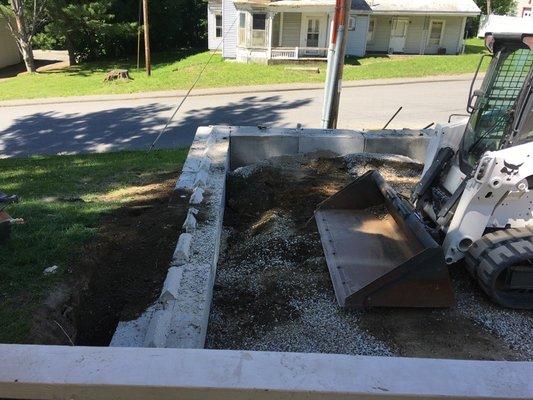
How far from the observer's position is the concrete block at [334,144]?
27.6 feet

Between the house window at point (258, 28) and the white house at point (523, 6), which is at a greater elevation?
the white house at point (523, 6)

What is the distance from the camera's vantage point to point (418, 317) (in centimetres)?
410

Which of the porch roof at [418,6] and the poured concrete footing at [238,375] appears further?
the porch roof at [418,6]

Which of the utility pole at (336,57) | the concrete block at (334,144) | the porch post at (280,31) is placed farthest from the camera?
the porch post at (280,31)

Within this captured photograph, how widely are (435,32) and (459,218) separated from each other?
30.4 meters

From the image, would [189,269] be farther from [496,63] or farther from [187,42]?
[187,42]

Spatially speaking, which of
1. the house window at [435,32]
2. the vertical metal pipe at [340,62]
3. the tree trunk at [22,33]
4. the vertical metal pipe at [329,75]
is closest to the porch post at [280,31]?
the house window at [435,32]

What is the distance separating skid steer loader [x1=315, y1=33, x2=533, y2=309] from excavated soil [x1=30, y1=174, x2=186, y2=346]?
1749 mm

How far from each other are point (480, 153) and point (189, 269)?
330cm

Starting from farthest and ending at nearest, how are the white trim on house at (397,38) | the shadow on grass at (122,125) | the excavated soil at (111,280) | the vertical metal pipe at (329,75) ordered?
the white trim on house at (397,38), the shadow on grass at (122,125), the vertical metal pipe at (329,75), the excavated soil at (111,280)

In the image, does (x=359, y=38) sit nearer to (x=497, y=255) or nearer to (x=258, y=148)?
(x=258, y=148)

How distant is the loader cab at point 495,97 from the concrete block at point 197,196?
3.03m

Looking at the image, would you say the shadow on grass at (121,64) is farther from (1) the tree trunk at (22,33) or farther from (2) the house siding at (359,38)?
(2) the house siding at (359,38)

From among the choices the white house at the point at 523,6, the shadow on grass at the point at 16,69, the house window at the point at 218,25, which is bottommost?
the shadow on grass at the point at 16,69
